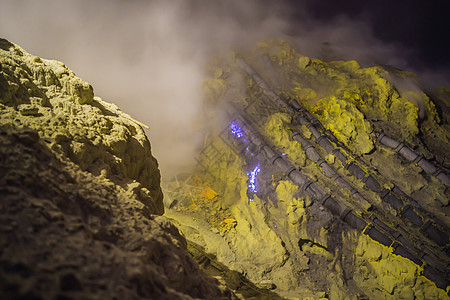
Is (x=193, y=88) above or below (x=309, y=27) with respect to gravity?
below

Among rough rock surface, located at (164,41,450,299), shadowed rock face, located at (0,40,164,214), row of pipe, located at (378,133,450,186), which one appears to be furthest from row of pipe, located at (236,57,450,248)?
shadowed rock face, located at (0,40,164,214)

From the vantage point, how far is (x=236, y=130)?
278 inches

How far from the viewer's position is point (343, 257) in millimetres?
4910

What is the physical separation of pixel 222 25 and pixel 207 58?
1.63m

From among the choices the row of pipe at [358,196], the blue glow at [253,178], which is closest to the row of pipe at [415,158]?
the row of pipe at [358,196]

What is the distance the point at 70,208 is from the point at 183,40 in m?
8.45

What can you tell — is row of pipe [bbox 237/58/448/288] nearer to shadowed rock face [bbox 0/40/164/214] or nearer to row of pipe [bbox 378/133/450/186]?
row of pipe [bbox 378/133/450/186]

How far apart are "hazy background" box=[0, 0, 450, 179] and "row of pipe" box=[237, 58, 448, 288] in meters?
3.13

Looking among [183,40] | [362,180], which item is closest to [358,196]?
[362,180]

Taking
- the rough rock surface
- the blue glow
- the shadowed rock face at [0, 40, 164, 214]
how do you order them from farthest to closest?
the blue glow < the rough rock surface < the shadowed rock face at [0, 40, 164, 214]

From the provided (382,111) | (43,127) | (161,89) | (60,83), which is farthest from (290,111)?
(43,127)

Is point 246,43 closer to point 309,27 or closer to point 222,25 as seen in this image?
point 222,25

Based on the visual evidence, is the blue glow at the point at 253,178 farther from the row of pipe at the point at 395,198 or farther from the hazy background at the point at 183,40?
the hazy background at the point at 183,40

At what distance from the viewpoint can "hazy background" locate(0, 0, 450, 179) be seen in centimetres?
686
